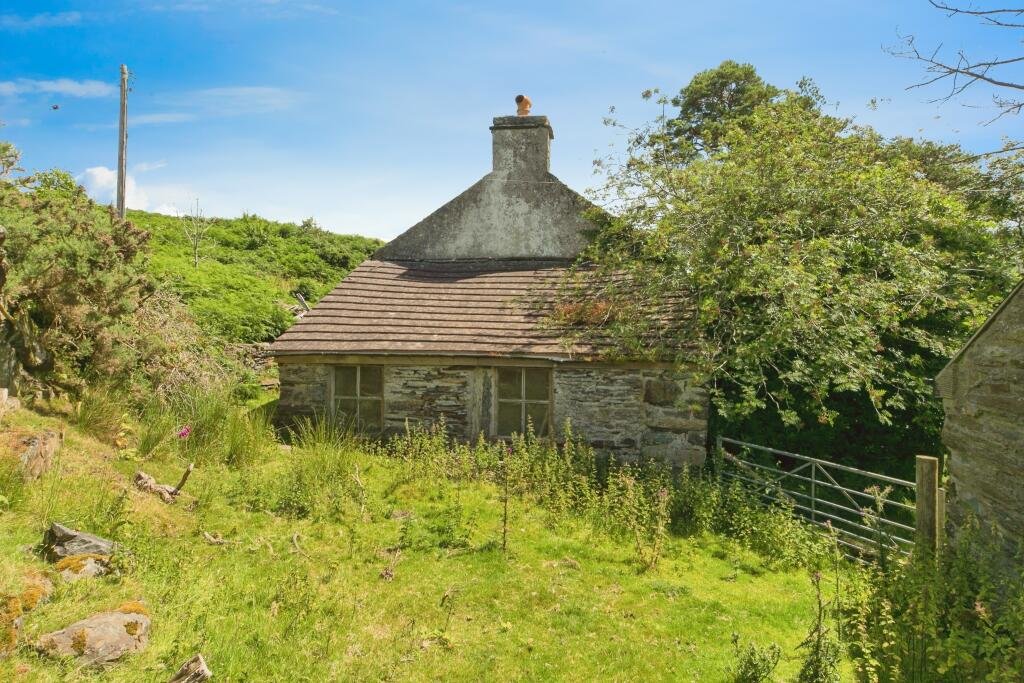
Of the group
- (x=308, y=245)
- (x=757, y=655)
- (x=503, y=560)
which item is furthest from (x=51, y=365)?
(x=308, y=245)

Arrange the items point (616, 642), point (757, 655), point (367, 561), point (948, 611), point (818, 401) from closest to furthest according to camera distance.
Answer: point (948, 611) < point (757, 655) < point (616, 642) < point (367, 561) < point (818, 401)

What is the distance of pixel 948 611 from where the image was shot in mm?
4559

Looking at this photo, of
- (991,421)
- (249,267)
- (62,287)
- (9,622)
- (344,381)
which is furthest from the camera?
(249,267)

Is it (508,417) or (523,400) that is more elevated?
(523,400)

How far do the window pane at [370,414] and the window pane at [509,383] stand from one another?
2.53 metres

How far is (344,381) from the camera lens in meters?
12.1

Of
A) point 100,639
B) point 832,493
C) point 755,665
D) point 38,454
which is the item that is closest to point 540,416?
point 832,493

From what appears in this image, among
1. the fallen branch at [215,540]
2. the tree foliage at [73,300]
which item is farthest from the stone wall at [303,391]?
the fallen branch at [215,540]

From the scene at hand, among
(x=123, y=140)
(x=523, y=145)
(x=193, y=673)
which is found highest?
(x=123, y=140)

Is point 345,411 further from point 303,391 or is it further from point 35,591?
point 35,591

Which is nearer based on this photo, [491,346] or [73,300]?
[73,300]

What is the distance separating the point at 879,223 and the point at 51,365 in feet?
46.7

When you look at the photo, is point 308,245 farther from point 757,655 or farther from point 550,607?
point 757,655

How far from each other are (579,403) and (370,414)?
4266 millimetres
